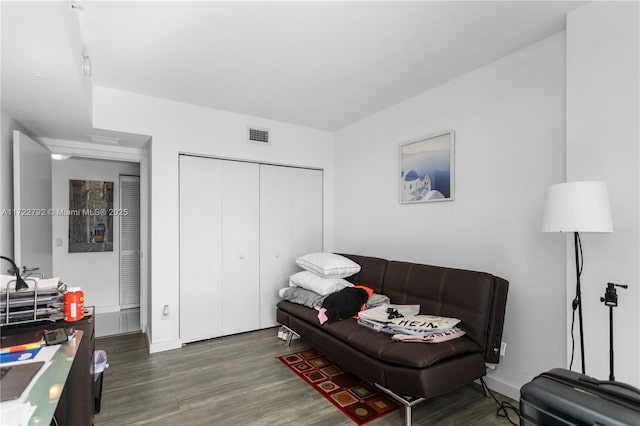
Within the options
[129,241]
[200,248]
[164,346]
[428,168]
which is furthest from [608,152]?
[129,241]

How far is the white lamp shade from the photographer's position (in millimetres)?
1686

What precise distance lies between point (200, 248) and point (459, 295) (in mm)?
2684

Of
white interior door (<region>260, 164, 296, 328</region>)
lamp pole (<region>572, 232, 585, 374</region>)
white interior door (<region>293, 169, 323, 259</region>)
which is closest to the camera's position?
lamp pole (<region>572, 232, 585, 374</region>)

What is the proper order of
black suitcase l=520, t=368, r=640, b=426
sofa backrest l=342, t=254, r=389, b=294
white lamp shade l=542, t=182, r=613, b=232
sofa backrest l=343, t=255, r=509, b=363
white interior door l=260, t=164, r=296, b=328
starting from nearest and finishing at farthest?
black suitcase l=520, t=368, r=640, b=426 < white lamp shade l=542, t=182, r=613, b=232 < sofa backrest l=343, t=255, r=509, b=363 < sofa backrest l=342, t=254, r=389, b=294 < white interior door l=260, t=164, r=296, b=328

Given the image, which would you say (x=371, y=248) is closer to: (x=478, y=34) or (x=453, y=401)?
(x=453, y=401)

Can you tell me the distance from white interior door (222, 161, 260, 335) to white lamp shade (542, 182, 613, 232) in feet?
10.1

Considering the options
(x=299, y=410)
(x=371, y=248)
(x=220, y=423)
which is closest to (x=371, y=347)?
(x=299, y=410)

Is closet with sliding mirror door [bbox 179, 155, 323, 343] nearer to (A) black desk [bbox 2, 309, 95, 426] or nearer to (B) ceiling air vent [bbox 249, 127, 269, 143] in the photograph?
(B) ceiling air vent [bbox 249, 127, 269, 143]

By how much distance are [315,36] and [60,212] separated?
446 centimetres

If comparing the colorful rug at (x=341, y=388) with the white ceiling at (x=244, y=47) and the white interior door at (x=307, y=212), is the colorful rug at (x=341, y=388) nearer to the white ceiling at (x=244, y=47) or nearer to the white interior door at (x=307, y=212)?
the white interior door at (x=307, y=212)

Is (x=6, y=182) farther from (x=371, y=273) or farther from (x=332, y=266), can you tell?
(x=371, y=273)

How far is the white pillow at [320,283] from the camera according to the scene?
3.21 meters

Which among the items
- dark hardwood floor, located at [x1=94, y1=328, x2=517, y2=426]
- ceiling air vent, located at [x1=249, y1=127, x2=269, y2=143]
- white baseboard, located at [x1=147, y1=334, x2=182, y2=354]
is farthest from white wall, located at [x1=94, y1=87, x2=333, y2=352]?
dark hardwood floor, located at [x1=94, y1=328, x2=517, y2=426]

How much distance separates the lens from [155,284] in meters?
3.37
